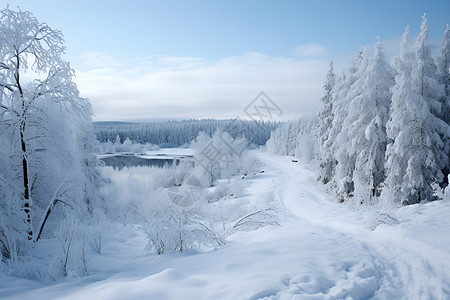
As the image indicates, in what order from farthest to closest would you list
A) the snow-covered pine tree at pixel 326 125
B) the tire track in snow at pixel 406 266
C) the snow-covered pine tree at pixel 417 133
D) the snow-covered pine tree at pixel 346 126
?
the snow-covered pine tree at pixel 326 125
the snow-covered pine tree at pixel 346 126
the snow-covered pine tree at pixel 417 133
the tire track in snow at pixel 406 266

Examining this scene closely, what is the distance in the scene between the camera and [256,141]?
117438mm

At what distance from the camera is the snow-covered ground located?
3.87 metres

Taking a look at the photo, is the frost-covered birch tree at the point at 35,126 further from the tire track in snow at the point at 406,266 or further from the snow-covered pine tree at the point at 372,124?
the snow-covered pine tree at the point at 372,124

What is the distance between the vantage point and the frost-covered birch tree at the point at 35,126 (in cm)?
670

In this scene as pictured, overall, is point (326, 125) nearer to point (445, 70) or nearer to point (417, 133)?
point (445, 70)

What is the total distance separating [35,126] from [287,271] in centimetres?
763

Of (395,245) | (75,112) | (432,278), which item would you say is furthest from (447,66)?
(75,112)

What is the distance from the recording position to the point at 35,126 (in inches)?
296

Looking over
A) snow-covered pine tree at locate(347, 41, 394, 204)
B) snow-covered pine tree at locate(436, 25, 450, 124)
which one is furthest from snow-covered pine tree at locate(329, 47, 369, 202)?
snow-covered pine tree at locate(436, 25, 450, 124)

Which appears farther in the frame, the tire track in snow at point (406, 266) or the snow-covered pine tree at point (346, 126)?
the snow-covered pine tree at point (346, 126)

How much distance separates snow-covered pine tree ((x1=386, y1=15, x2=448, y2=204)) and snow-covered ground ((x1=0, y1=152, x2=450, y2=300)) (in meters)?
8.29

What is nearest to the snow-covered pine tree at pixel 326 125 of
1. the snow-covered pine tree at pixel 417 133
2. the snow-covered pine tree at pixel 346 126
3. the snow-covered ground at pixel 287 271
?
the snow-covered pine tree at pixel 346 126

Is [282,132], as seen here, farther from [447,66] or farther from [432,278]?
[432,278]

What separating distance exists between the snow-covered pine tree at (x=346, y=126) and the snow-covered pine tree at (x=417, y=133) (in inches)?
133
